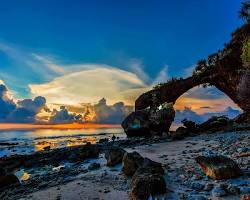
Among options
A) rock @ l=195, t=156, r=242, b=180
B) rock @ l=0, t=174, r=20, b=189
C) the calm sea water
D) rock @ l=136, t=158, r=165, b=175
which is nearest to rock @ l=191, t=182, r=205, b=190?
rock @ l=195, t=156, r=242, b=180

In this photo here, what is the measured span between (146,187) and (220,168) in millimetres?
2486

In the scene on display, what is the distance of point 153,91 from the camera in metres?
47.4

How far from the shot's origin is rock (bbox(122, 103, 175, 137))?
41875mm

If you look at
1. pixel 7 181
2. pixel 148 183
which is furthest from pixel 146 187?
pixel 7 181

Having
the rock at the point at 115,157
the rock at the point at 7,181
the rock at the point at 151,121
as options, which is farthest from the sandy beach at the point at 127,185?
the rock at the point at 151,121

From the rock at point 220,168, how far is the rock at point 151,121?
31.3 meters

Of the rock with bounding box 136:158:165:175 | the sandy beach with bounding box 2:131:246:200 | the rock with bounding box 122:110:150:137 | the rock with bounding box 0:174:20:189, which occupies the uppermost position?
the rock with bounding box 122:110:150:137

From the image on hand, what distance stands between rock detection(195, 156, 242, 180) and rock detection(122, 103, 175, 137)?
3128cm

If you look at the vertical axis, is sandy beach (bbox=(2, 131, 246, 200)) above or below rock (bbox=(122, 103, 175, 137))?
below

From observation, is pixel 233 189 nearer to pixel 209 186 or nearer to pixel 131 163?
pixel 209 186

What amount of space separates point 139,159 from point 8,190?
604cm

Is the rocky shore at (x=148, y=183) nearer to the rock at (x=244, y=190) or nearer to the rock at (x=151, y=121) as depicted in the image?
the rock at (x=244, y=190)

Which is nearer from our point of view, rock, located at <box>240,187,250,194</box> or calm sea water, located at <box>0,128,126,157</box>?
rock, located at <box>240,187,250,194</box>

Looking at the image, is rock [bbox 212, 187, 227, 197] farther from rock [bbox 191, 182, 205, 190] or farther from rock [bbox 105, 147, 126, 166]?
rock [bbox 105, 147, 126, 166]
